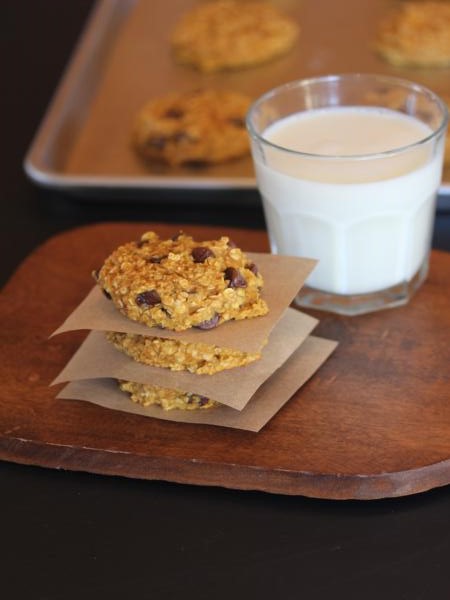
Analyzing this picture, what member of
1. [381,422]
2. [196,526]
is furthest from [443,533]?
[196,526]

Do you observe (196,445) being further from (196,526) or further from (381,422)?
(381,422)

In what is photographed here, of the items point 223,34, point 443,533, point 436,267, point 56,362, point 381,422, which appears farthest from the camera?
point 223,34

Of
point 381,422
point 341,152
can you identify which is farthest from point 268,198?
point 381,422

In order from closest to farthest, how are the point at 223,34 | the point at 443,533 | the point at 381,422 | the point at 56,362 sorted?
the point at 443,533, the point at 381,422, the point at 56,362, the point at 223,34

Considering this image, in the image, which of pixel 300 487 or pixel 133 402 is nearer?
pixel 300 487

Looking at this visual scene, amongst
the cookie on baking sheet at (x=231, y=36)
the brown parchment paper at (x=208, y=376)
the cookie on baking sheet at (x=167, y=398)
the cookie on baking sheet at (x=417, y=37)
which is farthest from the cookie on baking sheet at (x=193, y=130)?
the cookie on baking sheet at (x=167, y=398)

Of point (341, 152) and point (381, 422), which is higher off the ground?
point (341, 152)
